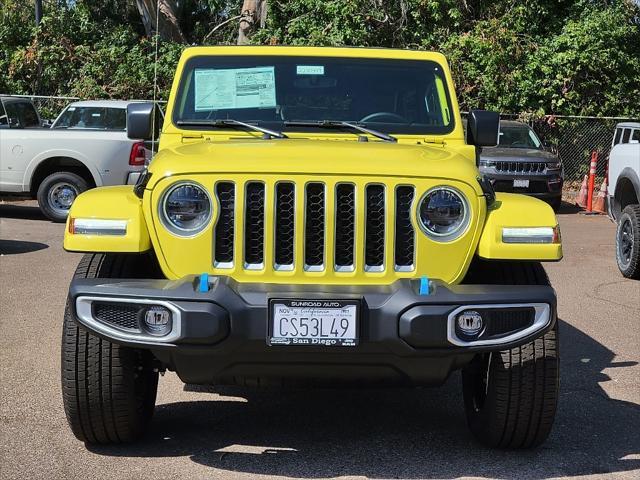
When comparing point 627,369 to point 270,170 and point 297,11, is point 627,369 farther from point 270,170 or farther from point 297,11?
point 297,11

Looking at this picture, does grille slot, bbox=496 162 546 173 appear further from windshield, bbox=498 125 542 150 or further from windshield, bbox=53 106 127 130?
windshield, bbox=53 106 127 130

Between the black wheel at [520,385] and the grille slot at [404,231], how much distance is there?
0.53m

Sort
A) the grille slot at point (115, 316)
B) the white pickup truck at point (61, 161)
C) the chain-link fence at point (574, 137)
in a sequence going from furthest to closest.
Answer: the chain-link fence at point (574, 137), the white pickup truck at point (61, 161), the grille slot at point (115, 316)

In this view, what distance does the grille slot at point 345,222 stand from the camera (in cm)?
438

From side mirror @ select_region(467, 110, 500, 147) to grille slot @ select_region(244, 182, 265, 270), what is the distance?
1.94 meters

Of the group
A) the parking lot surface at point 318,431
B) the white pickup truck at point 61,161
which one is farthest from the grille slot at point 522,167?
the parking lot surface at point 318,431

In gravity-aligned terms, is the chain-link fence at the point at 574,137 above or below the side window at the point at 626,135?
below

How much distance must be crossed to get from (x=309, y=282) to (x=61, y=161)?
443 inches

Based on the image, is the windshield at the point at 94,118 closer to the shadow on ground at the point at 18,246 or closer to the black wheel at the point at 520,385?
the shadow on ground at the point at 18,246

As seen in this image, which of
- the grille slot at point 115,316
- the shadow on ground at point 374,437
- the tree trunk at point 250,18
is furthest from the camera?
the tree trunk at point 250,18

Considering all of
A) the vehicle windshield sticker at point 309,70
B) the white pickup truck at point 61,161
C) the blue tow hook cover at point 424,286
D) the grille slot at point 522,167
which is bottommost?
the grille slot at point 522,167

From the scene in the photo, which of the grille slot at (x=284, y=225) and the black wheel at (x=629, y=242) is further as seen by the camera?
the black wheel at (x=629, y=242)

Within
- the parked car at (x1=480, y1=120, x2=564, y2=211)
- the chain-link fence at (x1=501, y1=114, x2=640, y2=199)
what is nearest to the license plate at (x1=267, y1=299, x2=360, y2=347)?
the parked car at (x1=480, y1=120, x2=564, y2=211)

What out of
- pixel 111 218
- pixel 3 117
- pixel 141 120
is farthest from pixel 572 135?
pixel 111 218
